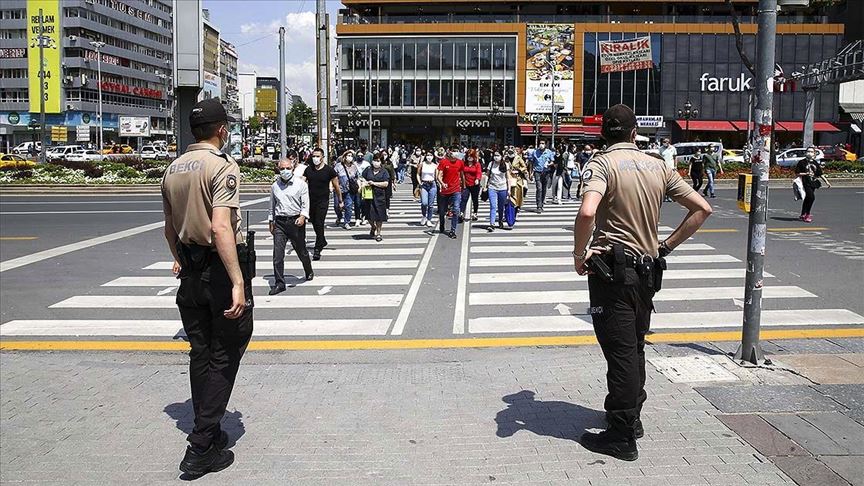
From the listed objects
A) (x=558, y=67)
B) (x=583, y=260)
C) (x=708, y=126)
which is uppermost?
(x=558, y=67)

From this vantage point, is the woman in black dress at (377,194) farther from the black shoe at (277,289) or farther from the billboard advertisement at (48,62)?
the billboard advertisement at (48,62)

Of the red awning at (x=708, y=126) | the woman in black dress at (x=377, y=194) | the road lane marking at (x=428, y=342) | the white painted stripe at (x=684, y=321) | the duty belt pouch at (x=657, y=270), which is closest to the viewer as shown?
the duty belt pouch at (x=657, y=270)

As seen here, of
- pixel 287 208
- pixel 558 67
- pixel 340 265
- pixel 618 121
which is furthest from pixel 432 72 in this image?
pixel 618 121

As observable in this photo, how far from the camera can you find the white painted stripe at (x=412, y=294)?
340 inches

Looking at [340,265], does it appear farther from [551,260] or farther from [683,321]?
[683,321]

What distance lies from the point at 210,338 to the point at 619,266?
2.38 m

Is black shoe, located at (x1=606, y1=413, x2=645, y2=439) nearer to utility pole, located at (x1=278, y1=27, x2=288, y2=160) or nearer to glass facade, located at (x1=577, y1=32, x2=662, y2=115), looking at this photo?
utility pole, located at (x1=278, y1=27, x2=288, y2=160)

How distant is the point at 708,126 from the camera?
64.4 meters

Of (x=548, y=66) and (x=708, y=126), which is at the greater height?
(x=548, y=66)

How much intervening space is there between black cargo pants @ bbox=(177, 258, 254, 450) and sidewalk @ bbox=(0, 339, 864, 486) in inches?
13.5

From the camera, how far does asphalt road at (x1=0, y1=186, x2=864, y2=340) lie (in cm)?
862

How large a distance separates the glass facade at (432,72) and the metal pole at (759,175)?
6215cm

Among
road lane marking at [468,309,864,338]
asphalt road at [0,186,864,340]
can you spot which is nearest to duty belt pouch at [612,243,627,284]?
asphalt road at [0,186,864,340]

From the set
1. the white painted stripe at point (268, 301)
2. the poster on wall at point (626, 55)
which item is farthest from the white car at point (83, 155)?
the white painted stripe at point (268, 301)
